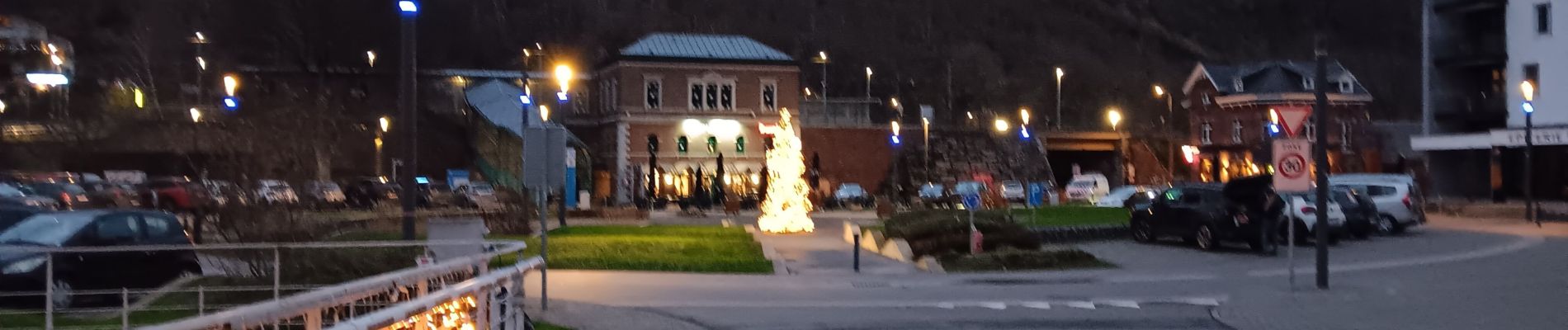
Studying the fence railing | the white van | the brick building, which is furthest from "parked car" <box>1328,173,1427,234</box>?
the brick building

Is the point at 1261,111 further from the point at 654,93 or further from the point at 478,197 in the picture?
the point at 478,197

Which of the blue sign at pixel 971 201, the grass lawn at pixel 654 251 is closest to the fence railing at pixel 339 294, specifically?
the grass lawn at pixel 654 251

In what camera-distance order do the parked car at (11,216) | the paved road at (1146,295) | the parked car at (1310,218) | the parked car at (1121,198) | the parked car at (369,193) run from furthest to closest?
the parked car at (1121,198) < the parked car at (369,193) < the parked car at (1310,218) < the parked car at (11,216) < the paved road at (1146,295)

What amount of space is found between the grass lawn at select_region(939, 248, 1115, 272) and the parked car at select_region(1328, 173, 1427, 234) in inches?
507

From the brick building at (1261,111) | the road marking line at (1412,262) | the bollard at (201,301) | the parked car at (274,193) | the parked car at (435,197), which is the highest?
the brick building at (1261,111)

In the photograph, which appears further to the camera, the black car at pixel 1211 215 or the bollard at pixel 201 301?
the black car at pixel 1211 215

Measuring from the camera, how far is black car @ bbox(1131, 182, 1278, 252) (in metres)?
26.7

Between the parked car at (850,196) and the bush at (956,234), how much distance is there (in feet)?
94.0

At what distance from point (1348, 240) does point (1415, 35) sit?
12582cm

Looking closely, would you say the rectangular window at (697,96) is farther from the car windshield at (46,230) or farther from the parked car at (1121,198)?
the car windshield at (46,230)

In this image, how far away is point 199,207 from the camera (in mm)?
19359

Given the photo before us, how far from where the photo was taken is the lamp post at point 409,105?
1595 centimetres

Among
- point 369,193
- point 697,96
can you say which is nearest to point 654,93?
point 697,96

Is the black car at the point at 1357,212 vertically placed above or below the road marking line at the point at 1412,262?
above
